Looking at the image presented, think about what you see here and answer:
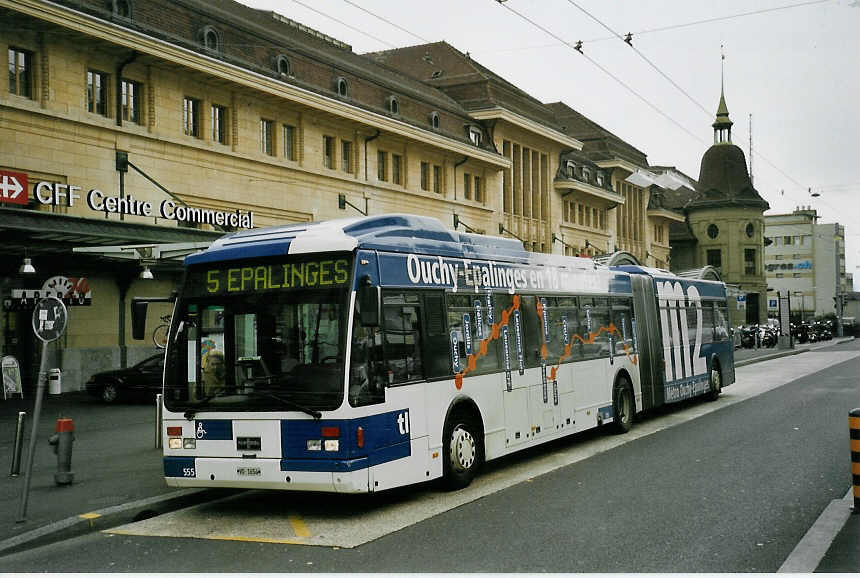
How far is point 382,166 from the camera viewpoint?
132ft

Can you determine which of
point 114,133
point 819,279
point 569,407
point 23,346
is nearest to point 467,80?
point 114,133

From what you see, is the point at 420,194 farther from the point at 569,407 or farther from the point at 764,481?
the point at 764,481

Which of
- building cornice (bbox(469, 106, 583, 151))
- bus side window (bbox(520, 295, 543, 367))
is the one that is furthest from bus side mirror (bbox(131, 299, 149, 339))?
building cornice (bbox(469, 106, 583, 151))

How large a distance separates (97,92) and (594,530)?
23160 mm

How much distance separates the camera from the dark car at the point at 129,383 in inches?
943

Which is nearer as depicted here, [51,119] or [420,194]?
[51,119]

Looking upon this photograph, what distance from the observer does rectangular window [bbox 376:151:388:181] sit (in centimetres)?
3972

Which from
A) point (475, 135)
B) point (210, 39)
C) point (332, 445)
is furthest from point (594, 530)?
point (475, 135)

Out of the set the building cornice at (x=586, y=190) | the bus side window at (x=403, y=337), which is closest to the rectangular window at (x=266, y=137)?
the bus side window at (x=403, y=337)

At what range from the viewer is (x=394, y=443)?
383 inches

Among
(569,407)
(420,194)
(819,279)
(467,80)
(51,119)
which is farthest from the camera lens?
(819,279)

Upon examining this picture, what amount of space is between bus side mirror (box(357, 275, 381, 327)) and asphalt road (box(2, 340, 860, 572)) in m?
1.96

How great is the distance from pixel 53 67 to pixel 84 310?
6.65 metres

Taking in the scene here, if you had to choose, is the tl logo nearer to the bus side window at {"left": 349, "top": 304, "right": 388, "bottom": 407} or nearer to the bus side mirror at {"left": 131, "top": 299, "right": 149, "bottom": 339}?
the bus side window at {"left": 349, "top": 304, "right": 388, "bottom": 407}
